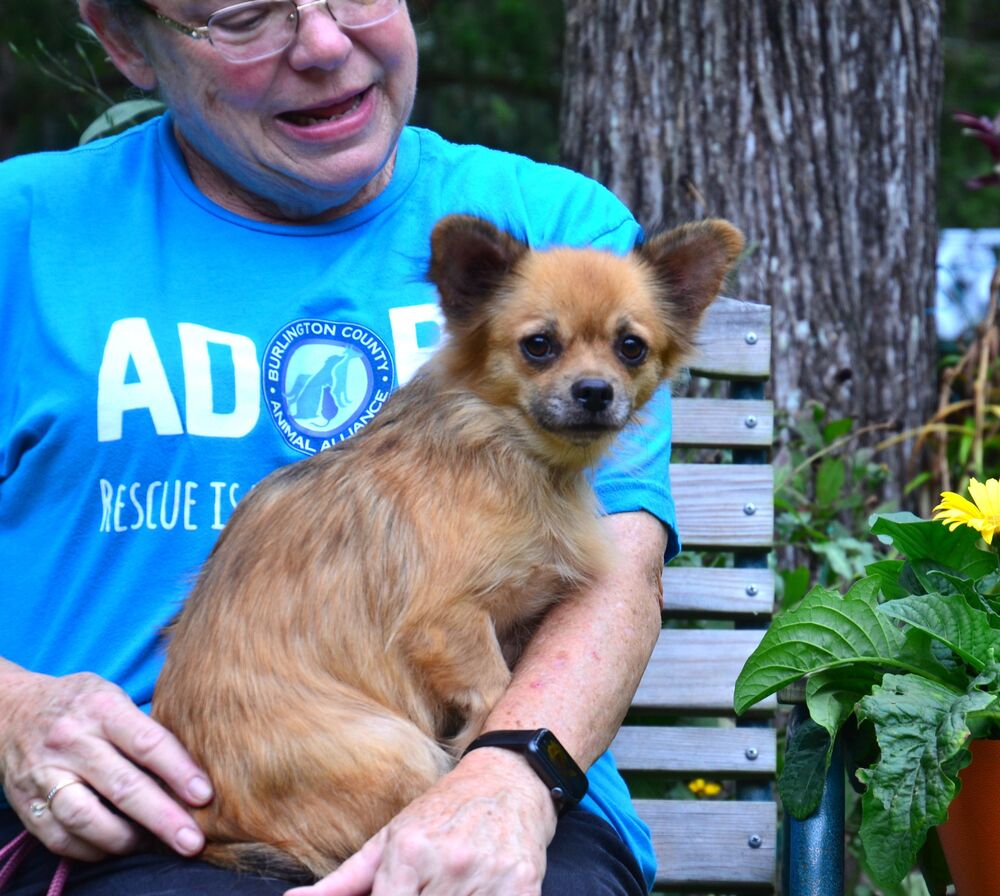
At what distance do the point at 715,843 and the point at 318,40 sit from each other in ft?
6.63

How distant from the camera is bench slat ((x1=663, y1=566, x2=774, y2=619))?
3.31 metres

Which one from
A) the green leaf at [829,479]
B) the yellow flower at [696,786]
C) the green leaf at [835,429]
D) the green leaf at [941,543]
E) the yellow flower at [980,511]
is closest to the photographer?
the yellow flower at [980,511]

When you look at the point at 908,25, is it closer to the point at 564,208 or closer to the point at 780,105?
the point at 780,105

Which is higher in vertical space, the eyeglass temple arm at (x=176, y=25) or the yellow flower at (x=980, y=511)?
the eyeglass temple arm at (x=176, y=25)

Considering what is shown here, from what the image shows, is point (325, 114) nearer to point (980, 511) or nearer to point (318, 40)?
point (318, 40)

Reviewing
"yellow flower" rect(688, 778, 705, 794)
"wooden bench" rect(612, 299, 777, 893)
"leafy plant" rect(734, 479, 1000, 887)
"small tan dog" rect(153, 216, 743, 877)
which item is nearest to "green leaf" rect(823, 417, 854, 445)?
"wooden bench" rect(612, 299, 777, 893)

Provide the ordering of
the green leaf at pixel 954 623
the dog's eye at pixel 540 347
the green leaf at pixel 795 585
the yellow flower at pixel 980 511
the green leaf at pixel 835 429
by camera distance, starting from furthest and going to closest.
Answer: the green leaf at pixel 835 429 → the green leaf at pixel 795 585 → the dog's eye at pixel 540 347 → the yellow flower at pixel 980 511 → the green leaf at pixel 954 623

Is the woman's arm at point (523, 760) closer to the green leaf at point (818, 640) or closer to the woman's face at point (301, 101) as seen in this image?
the green leaf at point (818, 640)

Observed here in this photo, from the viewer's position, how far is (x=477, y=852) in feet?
6.75

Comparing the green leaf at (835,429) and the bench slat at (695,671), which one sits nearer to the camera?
the bench slat at (695,671)

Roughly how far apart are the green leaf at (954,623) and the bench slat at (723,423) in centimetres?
121

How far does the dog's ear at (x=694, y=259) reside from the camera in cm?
277

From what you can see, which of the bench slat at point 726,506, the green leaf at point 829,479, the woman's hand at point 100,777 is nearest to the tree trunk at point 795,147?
the green leaf at point 829,479

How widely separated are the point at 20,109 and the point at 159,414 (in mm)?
5618
